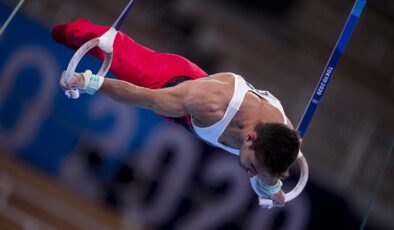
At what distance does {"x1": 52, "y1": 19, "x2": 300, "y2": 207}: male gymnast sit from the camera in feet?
6.81

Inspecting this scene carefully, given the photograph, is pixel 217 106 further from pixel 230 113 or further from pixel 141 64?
pixel 141 64

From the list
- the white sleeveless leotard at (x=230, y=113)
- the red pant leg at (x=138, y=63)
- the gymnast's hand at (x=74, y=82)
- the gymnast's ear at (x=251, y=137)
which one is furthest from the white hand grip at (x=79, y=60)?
the gymnast's ear at (x=251, y=137)

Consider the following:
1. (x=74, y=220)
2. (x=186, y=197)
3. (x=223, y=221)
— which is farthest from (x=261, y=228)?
(x=74, y=220)

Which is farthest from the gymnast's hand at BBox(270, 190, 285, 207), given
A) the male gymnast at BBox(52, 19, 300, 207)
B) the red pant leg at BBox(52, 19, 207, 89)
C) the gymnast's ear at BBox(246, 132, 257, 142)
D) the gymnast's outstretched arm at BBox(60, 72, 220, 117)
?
the red pant leg at BBox(52, 19, 207, 89)

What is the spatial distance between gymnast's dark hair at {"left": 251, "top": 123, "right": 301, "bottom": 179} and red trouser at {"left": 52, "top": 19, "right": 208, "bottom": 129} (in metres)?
0.51

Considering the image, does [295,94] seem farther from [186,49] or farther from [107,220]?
[107,220]

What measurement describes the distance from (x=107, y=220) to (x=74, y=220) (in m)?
0.23

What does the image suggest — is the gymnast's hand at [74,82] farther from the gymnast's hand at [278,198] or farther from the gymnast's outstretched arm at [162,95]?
the gymnast's hand at [278,198]

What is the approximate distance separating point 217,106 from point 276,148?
1.03 feet

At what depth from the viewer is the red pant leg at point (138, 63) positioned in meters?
2.59

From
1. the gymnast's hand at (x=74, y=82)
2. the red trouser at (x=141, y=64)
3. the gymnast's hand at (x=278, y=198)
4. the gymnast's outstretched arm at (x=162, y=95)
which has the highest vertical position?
the red trouser at (x=141, y=64)

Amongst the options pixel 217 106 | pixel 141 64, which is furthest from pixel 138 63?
pixel 217 106

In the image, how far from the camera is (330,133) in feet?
14.5

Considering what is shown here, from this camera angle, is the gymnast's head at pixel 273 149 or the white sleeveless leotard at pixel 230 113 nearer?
the gymnast's head at pixel 273 149
